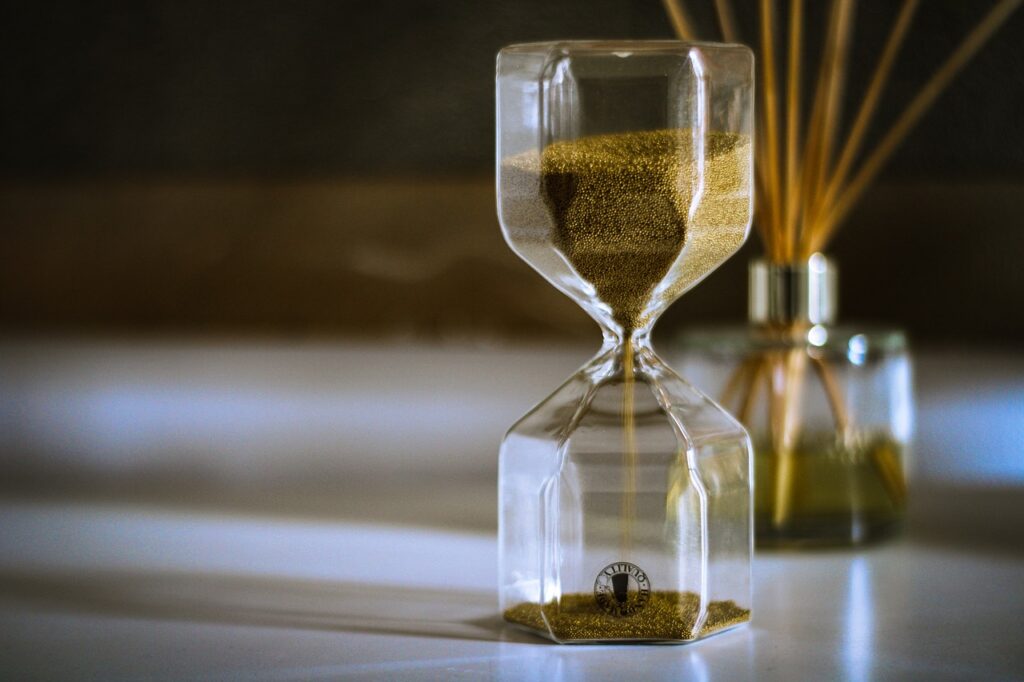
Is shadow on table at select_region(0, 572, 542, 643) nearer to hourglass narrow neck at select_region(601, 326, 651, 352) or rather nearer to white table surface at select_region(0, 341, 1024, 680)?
white table surface at select_region(0, 341, 1024, 680)

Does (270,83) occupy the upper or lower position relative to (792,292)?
upper

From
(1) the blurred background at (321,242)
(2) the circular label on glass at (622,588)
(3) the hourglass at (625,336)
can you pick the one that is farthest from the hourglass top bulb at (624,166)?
(1) the blurred background at (321,242)

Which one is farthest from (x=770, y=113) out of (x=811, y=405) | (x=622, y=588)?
(x=622, y=588)

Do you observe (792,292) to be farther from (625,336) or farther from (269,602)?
(269,602)

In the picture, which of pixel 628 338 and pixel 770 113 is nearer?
pixel 628 338

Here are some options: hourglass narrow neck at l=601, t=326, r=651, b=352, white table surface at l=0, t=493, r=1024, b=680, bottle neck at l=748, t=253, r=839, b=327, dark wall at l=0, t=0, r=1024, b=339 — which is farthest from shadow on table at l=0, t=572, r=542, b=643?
dark wall at l=0, t=0, r=1024, b=339

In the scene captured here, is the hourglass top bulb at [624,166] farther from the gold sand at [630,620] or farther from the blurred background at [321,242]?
the blurred background at [321,242]

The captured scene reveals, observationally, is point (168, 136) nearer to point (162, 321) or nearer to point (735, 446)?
point (162, 321)
